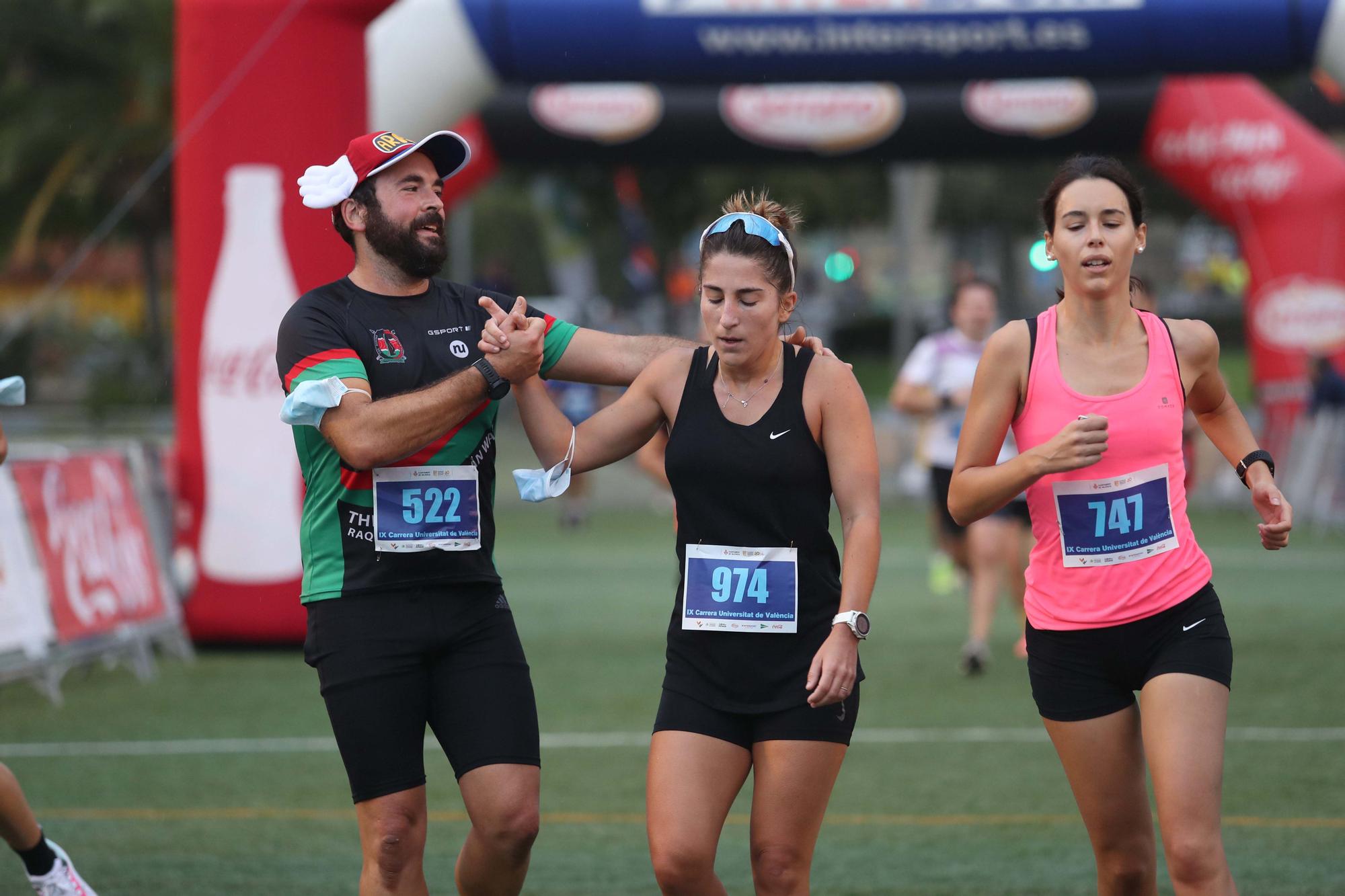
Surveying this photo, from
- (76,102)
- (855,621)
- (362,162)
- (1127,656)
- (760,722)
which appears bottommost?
(760,722)

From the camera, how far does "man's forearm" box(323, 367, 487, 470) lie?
165 inches

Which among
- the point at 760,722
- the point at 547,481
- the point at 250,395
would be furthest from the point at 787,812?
the point at 250,395

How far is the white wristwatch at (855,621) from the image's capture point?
4066 millimetres

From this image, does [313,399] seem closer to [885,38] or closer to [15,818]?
[15,818]

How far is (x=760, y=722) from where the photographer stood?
164 inches

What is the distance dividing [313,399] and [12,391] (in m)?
1.38

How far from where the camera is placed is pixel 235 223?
10781 millimetres

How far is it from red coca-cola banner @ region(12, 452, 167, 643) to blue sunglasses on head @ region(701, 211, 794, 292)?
6.29 meters

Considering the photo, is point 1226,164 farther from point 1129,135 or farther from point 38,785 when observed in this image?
point 38,785

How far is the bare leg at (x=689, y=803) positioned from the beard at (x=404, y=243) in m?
1.35

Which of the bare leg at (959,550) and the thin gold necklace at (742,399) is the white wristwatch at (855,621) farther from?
the bare leg at (959,550)

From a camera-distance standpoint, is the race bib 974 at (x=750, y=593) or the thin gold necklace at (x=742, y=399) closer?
the race bib 974 at (x=750, y=593)

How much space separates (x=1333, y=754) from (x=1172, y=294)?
52.6 meters

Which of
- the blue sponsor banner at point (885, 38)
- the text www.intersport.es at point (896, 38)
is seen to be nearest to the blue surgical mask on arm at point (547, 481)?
the blue sponsor banner at point (885, 38)
